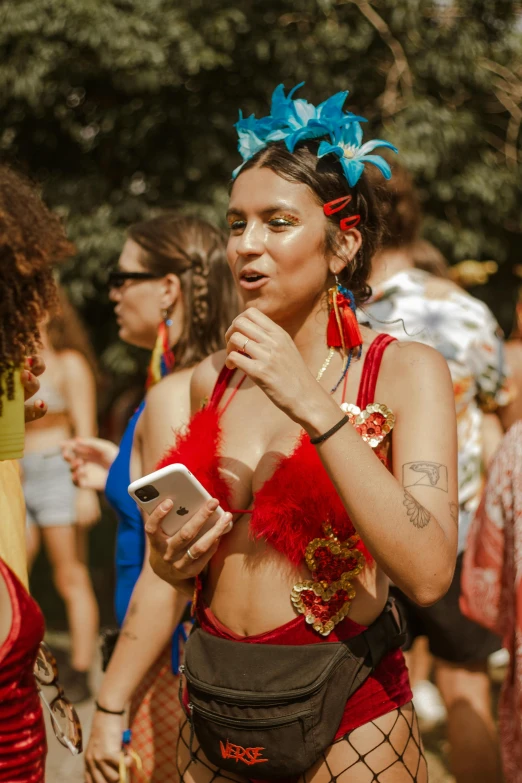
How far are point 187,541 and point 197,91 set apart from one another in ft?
21.4

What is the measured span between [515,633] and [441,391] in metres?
1.02

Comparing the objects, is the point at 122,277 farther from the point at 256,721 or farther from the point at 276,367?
the point at 256,721

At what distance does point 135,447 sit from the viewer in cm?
284

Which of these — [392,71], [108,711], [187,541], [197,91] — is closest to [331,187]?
[187,541]

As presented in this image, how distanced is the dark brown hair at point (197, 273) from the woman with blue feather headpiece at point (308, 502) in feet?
3.01

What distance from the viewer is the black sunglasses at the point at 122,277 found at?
3281 millimetres

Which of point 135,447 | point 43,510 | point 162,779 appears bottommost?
point 43,510

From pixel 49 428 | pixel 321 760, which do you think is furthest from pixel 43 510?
Result: pixel 321 760

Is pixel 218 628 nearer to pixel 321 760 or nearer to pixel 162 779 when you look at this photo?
pixel 321 760

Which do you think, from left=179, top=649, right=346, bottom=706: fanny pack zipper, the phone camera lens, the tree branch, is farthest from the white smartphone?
the tree branch

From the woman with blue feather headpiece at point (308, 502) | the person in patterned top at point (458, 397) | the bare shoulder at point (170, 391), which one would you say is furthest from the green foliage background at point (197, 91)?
the woman with blue feather headpiece at point (308, 502)

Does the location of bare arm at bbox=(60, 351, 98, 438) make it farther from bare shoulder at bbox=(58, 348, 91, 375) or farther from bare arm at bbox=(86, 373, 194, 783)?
bare arm at bbox=(86, 373, 194, 783)

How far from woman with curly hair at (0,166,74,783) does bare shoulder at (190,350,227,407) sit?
1.66ft

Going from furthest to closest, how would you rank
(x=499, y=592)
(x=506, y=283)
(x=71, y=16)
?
(x=506, y=283), (x=71, y=16), (x=499, y=592)
